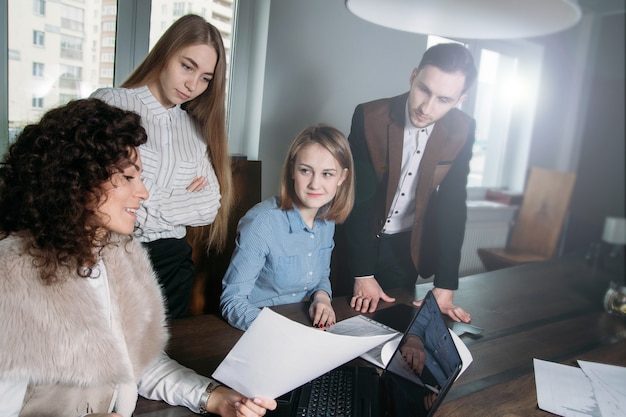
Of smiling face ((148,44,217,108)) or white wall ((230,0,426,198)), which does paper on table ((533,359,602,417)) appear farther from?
smiling face ((148,44,217,108))

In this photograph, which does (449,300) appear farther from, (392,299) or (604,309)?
(604,309)

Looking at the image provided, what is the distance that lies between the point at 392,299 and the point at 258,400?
0.64m

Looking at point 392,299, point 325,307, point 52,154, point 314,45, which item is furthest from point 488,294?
point 52,154

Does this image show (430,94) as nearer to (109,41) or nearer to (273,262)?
(273,262)

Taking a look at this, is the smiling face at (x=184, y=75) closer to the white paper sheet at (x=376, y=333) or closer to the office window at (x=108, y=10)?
the office window at (x=108, y=10)

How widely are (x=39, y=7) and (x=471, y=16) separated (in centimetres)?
102

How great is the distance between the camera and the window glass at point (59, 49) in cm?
94

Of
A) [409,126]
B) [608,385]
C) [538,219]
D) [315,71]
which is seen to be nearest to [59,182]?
[315,71]

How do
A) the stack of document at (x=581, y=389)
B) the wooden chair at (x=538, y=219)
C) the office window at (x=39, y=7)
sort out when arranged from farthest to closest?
1. the wooden chair at (x=538, y=219)
2. the stack of document at (x=581, y=389)
3. the office window at (x=39, y=7)

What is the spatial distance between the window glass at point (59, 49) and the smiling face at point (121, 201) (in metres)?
0.25

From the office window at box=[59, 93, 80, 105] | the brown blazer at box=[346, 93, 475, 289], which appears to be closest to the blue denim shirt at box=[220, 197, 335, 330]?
the brown blazer at box=[346, 93, 475, 289]

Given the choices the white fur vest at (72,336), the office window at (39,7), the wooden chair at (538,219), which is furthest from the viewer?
the wooden chair at (538,219)

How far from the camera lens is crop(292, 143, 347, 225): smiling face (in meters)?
1.19

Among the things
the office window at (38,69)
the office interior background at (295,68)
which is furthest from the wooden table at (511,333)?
the office window at (38,69)
